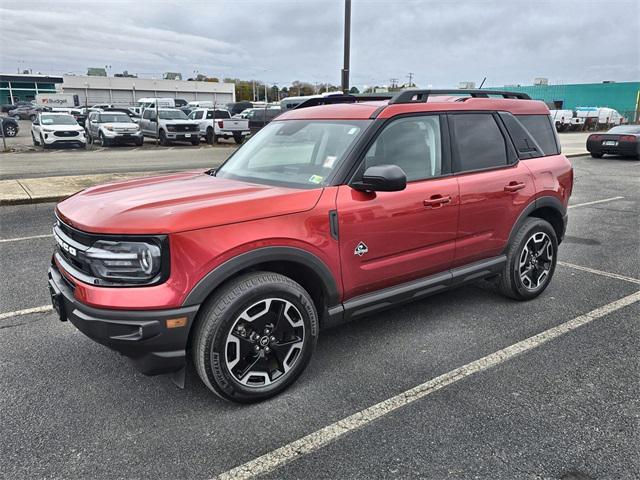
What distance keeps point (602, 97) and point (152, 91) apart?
232ft

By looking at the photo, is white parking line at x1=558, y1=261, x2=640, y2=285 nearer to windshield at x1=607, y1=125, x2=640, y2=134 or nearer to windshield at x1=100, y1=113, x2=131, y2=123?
→ windshield at x1=607, y1=125, x2=640, y2=134

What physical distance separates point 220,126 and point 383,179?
73.0 ft

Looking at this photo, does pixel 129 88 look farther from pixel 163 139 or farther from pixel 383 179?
pixel 383 179

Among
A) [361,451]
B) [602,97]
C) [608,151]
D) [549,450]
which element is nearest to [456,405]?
[549,450]

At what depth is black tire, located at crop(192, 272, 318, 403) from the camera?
277 centimetres

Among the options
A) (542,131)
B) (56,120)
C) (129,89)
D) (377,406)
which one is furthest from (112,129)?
A: (129,89)

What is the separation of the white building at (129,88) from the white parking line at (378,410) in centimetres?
8560

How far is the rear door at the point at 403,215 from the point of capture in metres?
3.27

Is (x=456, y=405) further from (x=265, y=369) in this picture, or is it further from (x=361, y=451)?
(x=265, y=369)

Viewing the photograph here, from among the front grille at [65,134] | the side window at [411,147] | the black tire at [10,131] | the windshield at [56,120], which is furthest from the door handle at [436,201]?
the black tire at [10,131]

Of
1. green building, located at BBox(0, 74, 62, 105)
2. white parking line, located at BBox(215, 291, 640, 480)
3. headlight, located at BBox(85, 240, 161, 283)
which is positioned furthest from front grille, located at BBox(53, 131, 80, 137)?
green building, located at BBox(0, 74, 62, 105)

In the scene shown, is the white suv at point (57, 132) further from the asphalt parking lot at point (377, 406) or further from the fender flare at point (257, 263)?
the fender flare at point (257, 263)

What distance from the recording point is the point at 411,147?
3.71 metres

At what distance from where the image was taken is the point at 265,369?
3.04 m
